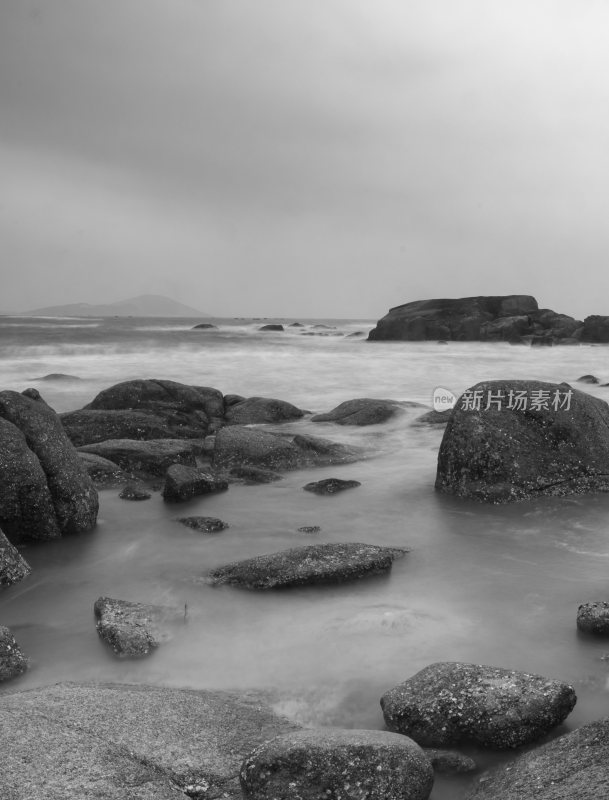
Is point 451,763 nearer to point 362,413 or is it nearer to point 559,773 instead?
point 559,773

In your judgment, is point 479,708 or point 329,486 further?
point 329,486

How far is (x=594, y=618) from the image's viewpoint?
14.4 ft

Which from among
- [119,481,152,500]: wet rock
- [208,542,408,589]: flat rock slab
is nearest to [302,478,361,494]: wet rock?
[119,481,152,500]: wet rock

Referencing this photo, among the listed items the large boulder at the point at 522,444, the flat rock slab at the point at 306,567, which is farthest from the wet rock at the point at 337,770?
the large boulder at the point at 522,444

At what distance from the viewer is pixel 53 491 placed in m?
6.61

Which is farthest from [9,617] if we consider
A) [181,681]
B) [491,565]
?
[491,565]

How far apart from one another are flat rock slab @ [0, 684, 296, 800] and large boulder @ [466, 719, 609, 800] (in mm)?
1050

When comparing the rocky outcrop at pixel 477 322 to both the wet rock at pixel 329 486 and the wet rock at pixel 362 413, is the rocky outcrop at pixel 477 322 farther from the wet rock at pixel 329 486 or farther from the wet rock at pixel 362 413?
the wet rock at pixel 329 486

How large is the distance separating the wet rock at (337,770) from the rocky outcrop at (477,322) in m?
47.4

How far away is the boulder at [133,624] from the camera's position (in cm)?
434

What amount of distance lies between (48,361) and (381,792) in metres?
28.8

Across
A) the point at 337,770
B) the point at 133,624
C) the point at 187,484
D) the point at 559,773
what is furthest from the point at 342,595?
the point at 187,484

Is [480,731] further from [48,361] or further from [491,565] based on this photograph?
[48,361]

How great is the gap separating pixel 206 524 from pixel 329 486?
1925mm
